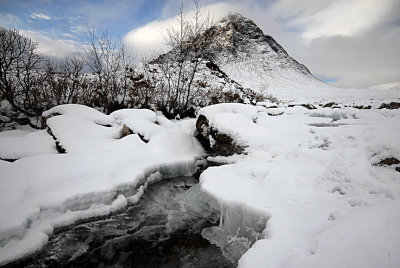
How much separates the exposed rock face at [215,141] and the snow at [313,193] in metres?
0.17

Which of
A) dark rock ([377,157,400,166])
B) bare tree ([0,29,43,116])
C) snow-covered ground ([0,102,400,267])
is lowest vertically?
snow-covered ground ([0,102,400,267])

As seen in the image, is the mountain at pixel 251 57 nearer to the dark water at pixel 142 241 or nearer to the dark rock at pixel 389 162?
the dark rock at pixel 389 162

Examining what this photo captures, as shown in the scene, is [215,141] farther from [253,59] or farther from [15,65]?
[253,59]

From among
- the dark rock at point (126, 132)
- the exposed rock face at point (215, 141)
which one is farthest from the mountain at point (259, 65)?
the dark rock at point (126, 132)

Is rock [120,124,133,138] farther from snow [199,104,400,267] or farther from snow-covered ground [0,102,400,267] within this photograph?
snow [199,104,400,267]

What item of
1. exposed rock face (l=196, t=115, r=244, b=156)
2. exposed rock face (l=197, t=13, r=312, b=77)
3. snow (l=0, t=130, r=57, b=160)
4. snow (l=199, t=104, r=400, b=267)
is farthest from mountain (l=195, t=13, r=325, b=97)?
snow (l=0, t=130, r=57, b=160)

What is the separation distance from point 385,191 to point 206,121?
→ 179 inches

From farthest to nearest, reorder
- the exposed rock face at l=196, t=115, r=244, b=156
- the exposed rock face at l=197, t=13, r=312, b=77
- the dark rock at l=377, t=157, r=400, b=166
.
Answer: the exposed rock face at l=197, t=13, r=312, b=77 < the exposed rock face at l=196, t=115, r=244, b=156 < the dark rock at l=377, t=157, r=400, b=166

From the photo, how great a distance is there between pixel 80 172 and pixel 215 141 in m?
3.43

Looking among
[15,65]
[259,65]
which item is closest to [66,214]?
[15,65]

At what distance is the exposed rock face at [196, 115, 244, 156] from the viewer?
569 centimetres

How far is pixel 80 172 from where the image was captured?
407cm

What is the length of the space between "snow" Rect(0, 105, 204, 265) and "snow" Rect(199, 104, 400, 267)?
54.5 inches

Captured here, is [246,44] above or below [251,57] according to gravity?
above
